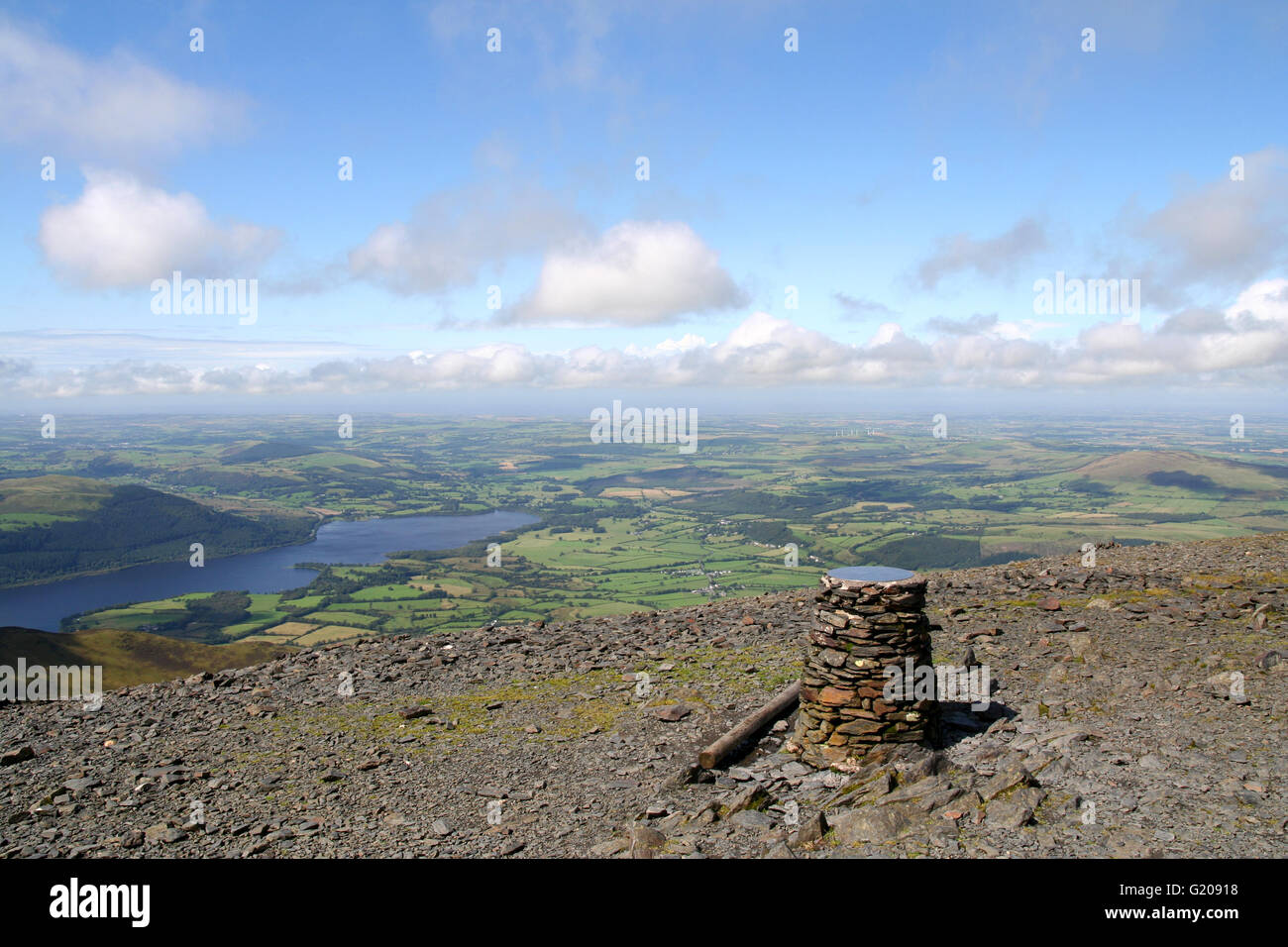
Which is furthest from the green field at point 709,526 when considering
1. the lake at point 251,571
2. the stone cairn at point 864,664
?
the stone cairn at point 864,664

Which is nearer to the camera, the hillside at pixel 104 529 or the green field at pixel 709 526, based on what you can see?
the green field at pixel 709 526

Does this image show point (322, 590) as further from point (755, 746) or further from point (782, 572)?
point (755, 746)

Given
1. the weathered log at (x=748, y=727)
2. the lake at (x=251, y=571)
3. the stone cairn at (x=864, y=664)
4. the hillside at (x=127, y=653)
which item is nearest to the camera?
the stone cairn at (x=864, y=664)

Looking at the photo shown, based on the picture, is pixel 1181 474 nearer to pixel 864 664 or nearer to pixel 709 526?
pixel 709 526

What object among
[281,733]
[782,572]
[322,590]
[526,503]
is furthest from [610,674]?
[526,503]

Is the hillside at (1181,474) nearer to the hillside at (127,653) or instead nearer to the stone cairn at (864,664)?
the stone cairn at (864,664)

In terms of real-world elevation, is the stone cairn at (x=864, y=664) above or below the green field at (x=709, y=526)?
above

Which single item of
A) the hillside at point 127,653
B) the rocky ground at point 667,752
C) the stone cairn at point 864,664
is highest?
the stone cairn at point 864,664

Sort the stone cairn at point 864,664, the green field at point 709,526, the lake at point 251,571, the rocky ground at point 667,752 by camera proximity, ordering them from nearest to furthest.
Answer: the rocky ground at point 667,752 → the stone cairn at point 864,664 → the green field at point 709,526 → the lake at point 251,571
